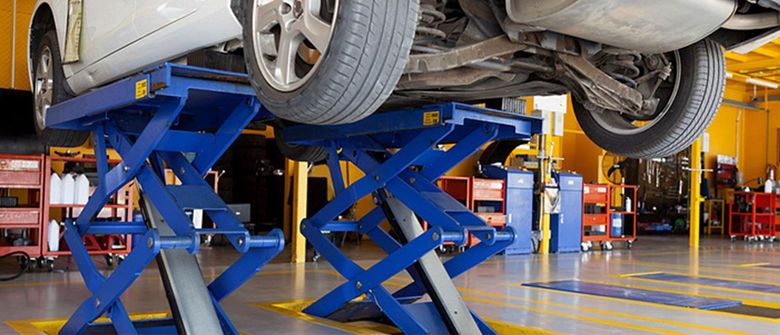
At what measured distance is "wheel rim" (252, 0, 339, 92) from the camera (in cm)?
260

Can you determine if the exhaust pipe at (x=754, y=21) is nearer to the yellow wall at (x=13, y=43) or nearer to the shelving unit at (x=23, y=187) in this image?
the shelving unit at (x=23, y=187)

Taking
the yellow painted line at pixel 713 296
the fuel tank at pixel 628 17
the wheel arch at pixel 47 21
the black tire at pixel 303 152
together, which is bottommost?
the yellow painted line at pixel 713 296

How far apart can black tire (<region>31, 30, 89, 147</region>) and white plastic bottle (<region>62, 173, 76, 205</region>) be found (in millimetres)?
2314

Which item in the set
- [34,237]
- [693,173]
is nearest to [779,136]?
[693,173]

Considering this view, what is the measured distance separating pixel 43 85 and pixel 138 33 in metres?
1.65

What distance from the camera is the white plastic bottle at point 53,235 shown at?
7047 mm

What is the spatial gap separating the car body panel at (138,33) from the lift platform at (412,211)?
133 centimetres

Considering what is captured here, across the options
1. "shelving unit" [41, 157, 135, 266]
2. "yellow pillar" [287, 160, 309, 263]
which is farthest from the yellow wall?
"yellow pillar" [287, 160, 309, 263]

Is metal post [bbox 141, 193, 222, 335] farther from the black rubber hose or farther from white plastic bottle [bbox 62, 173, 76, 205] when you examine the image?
white plastic bottle [bbox 62, 173, 76, 205]

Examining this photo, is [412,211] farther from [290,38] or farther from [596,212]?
[596,212]

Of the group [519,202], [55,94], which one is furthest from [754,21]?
[519,202]

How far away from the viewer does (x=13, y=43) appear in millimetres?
8789

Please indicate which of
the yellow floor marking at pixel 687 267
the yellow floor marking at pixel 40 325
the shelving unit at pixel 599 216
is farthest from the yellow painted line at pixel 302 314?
the shelving unit at pixel 599 216

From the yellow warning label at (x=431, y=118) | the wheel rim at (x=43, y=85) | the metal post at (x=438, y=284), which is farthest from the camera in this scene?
the wheel rim at (x=43, y=85)
